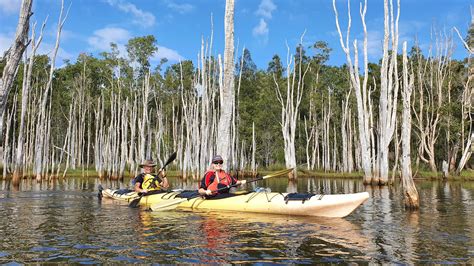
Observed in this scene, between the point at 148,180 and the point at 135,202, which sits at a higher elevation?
the point at 148,180

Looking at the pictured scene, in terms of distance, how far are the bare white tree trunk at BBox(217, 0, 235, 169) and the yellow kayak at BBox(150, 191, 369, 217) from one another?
6.31 feet

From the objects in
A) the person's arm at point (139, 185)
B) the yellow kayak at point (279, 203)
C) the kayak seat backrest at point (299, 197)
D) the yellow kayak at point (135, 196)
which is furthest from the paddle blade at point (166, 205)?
the kayak seat backrest at point (299, 197)

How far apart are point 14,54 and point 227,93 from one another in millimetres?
7393

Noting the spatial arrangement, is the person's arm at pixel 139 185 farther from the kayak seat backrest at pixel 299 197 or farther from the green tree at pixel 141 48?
the green tree at pixel 141 48

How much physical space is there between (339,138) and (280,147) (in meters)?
5.43

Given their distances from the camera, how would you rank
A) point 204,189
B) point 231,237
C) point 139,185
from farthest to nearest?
point 139,185, point 204,189, point 231,237

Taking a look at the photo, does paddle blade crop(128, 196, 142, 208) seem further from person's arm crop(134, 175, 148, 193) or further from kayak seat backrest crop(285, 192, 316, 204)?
kayak seat backrest crop(285, 192, 316, 204)

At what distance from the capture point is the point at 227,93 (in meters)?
12.3

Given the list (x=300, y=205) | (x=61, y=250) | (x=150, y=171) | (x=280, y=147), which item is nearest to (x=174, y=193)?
(x=150, y=171)

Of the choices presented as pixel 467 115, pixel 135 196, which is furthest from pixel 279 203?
pixel 467 115

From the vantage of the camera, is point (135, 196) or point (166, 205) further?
point (135, 196)

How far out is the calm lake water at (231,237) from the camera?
210 inches

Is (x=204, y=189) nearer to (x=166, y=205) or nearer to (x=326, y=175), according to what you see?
(x=166, y=205)

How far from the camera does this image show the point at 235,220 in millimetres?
8578
